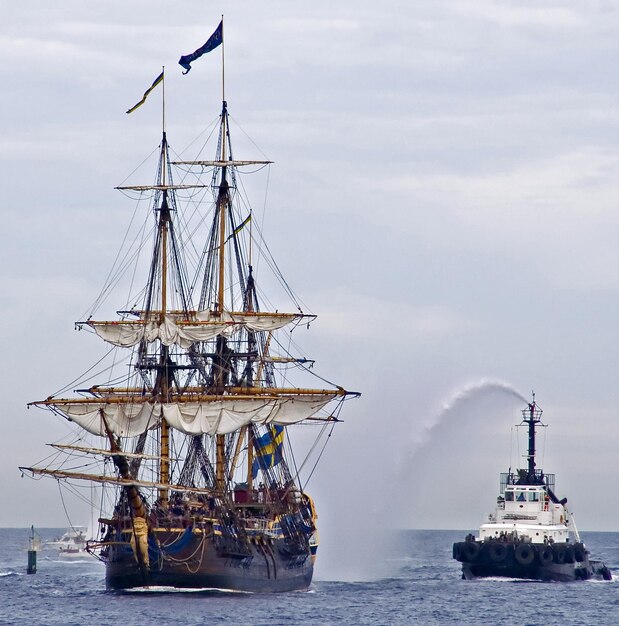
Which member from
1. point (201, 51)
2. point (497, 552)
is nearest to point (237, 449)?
point (497, 552)

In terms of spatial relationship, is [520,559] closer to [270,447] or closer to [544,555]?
[544,555]

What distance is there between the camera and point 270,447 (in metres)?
144

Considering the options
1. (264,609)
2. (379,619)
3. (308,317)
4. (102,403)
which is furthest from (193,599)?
(308,317)

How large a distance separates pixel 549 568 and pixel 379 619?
34.7 m

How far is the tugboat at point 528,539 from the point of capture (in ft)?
453

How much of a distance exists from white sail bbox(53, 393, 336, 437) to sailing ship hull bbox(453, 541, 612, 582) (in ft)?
68.5

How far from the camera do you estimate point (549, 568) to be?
138375 mm

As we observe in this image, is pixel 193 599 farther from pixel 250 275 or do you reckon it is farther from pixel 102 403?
pixel 250 275

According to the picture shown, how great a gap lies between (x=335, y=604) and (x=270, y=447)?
26609 millimetres

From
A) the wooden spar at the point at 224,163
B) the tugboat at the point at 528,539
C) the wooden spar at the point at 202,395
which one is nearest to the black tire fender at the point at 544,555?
the tugboat at the point at 528,539

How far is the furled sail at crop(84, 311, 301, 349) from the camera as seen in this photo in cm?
13200

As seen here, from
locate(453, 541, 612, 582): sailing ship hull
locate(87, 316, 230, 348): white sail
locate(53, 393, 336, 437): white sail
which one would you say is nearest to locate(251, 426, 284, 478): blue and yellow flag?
locate(53, 393, 336, 437): white sail

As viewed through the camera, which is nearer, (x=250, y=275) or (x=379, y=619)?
(x=379, y=619)

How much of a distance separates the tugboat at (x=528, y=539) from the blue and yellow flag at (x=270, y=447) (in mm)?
17339
